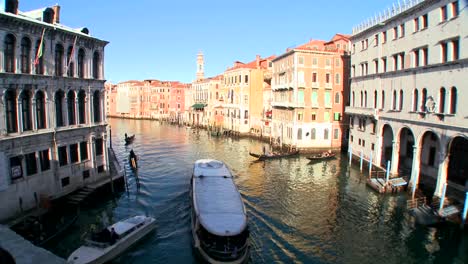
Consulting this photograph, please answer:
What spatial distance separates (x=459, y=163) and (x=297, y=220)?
12.1m

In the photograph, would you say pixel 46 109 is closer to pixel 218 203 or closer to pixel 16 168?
pixel 16 168

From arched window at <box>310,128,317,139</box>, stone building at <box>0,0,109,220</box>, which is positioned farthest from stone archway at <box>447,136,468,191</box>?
stone building at <box>0,0,109,220</box>

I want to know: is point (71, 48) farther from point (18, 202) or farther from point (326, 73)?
point (326, 73)

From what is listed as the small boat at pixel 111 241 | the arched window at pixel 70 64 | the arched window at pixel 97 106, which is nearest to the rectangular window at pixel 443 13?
the small boat at pixel 111 241

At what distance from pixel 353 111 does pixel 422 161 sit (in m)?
9.31

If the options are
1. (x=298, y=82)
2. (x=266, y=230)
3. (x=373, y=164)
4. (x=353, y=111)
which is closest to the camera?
(x=266, y=230)

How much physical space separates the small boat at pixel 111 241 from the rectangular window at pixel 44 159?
5479 mm

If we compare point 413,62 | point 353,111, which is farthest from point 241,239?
point 353,111

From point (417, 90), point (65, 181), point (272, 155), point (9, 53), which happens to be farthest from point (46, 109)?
point (272, 155)

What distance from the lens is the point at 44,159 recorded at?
1833cm

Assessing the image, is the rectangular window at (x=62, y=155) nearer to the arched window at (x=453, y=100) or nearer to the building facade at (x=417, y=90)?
the building facade at (x=417, y=90)

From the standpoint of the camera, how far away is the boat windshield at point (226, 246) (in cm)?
1342

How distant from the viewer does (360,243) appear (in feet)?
53.6

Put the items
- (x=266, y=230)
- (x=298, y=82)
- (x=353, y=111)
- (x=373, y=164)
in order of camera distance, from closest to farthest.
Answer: (x=266, y=230) → (x=373, y=164) → (x=353, y=111) → (x=298, y=82)
